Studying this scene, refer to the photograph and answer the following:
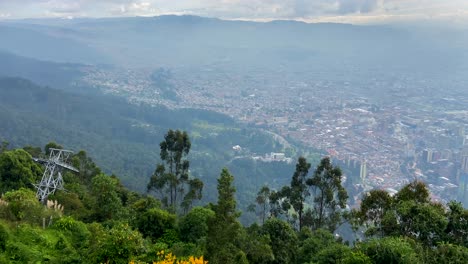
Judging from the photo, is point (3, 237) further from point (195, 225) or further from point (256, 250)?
point (256, 250)

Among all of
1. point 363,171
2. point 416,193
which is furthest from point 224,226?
point 363,171

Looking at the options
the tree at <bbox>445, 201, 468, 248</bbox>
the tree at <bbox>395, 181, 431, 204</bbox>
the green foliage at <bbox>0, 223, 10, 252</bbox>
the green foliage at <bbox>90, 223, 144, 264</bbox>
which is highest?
the tree at <bbox>395, 181, 431, 204</bbox>

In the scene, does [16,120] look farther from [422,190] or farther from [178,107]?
[422,190]

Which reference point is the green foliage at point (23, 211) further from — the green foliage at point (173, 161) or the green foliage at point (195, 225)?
the green foliage at point (173, 161)

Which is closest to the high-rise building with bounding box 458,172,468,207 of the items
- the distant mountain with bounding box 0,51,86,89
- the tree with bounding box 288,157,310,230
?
the tree with bounding box 288,157,310,230

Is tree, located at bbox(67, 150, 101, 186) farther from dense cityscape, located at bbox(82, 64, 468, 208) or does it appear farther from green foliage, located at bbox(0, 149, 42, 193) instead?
dense cityscape, located at bbox(82, 64, 468, 208)

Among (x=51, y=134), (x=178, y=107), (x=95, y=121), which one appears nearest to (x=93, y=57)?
(x=178, y=107)

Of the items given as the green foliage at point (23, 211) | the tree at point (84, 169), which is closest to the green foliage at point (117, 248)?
the green foliage at point (23, 211)

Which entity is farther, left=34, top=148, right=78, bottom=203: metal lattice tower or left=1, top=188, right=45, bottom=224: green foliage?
left=34, top=148, right=78, bottom=203: metal lattice tower
